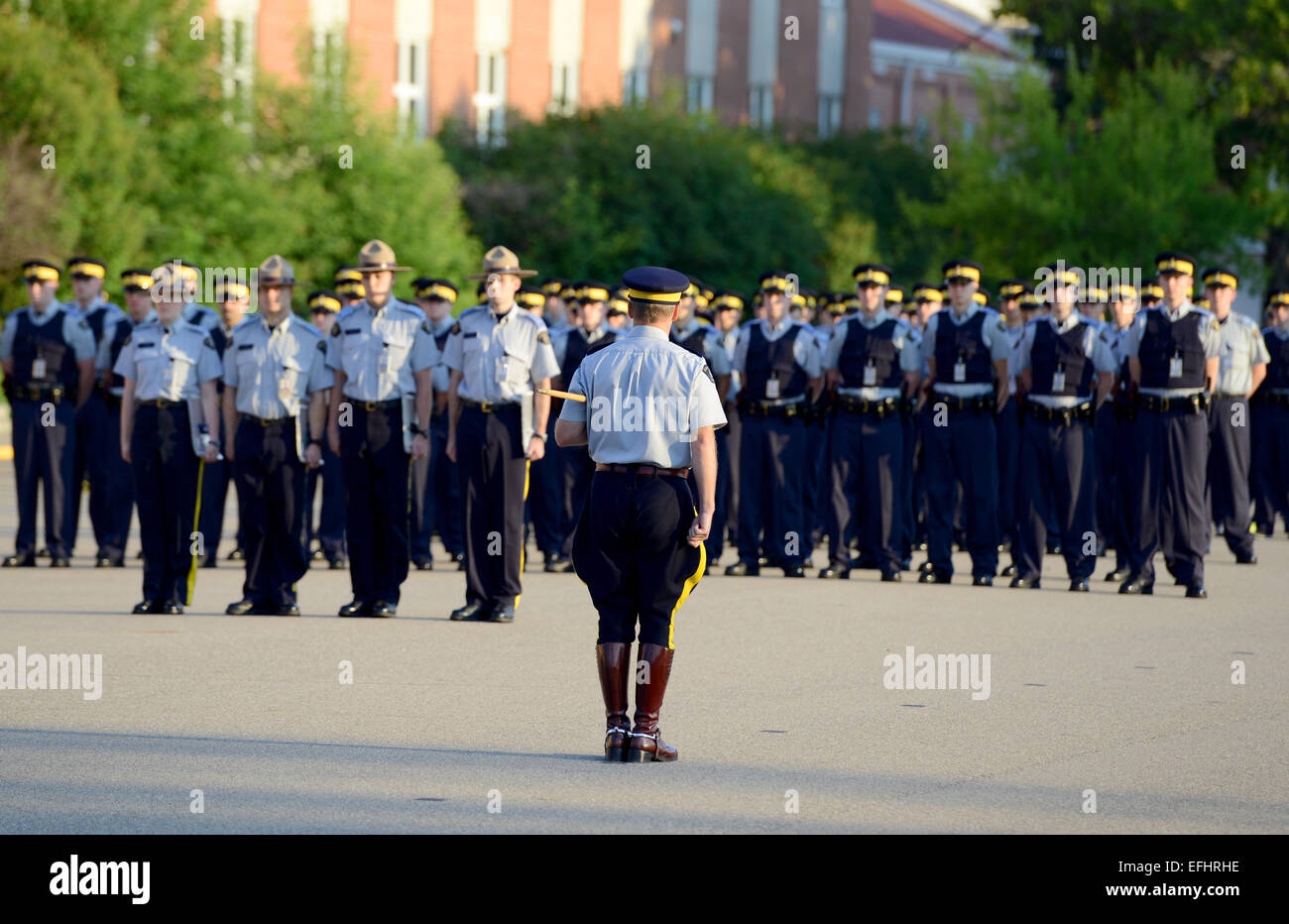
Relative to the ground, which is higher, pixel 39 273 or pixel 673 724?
pixel 39 273

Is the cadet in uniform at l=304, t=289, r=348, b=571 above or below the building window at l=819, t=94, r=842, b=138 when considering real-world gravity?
below

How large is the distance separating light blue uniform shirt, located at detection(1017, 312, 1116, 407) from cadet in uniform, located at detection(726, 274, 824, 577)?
5.89 feet

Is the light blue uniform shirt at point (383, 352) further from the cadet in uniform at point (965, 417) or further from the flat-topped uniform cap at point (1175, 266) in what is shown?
the flat-topped uniform cap at point (1175, 266)

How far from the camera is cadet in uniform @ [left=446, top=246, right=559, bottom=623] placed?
13859 millimetres

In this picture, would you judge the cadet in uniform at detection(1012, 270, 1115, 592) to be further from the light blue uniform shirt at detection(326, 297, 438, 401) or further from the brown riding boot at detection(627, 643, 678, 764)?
the brown riding boot at detection(627, 643, 678, 764)

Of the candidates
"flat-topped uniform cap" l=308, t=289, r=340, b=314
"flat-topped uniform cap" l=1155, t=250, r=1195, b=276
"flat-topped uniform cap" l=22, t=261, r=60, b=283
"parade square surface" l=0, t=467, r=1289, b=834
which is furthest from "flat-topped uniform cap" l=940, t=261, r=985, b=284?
"flat-topped uniform cap" l=22, t=261, r=60, b=283

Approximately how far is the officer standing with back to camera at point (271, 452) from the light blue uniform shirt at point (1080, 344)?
592cm

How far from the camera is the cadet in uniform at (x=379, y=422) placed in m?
14.1

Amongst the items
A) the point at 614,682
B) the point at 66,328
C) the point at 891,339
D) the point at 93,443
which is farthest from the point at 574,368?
the point at 614,682

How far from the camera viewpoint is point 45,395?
17.3m

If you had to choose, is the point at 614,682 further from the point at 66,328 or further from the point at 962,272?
the point at 66,328

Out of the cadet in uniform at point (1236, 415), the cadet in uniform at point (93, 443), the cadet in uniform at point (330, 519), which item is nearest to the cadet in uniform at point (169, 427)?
the cadet in uniform at point (93, 443)

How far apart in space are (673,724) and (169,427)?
19.2 feet

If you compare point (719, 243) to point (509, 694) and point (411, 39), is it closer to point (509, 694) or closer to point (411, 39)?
point (411, 39)
